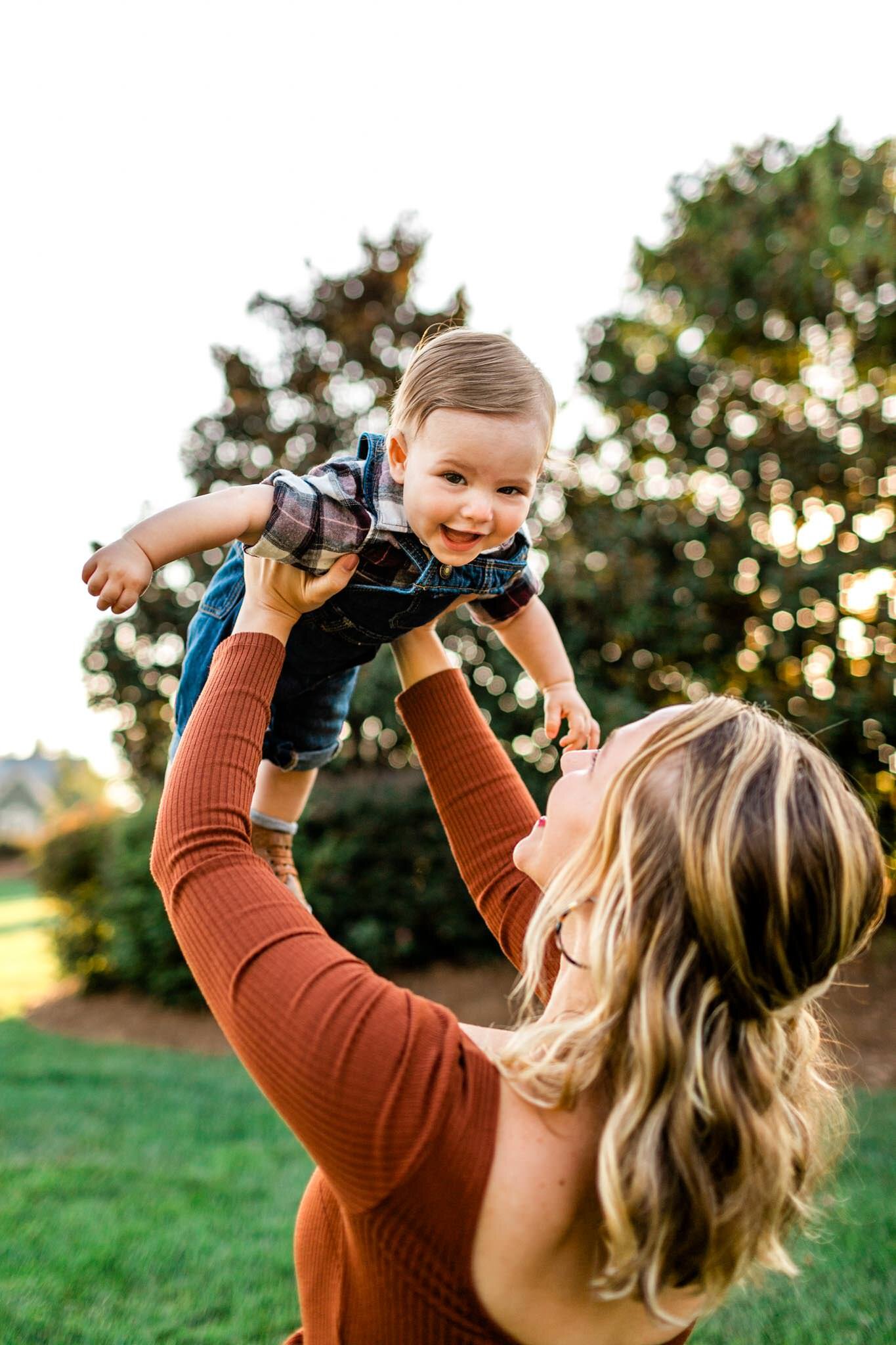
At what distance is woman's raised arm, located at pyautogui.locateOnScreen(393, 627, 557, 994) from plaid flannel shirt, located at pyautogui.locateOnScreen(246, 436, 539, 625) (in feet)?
0.73

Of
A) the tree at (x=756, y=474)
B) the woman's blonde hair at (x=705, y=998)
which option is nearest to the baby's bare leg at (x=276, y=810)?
the woman's blonde hair at (x=705, y=998)

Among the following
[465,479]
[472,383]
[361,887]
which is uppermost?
[472,383]

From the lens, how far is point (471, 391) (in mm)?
2031

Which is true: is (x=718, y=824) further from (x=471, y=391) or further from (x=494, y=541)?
(x=471, y=391)

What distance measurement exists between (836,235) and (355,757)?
6.98 m

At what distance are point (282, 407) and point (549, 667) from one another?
973 cm

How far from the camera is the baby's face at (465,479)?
1999 millimetres

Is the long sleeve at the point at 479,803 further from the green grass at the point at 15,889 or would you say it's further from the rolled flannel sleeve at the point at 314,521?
the green grass at the point at 15,889

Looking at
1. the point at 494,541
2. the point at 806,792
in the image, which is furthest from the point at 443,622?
the point at 806,792

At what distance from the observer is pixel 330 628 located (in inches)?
84.3

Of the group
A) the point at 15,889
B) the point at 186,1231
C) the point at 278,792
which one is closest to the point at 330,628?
the point at 278,792

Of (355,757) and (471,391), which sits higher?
(471,391)

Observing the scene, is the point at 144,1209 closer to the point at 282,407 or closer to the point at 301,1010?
the point at 301,1010

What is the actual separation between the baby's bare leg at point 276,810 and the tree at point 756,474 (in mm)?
6679
